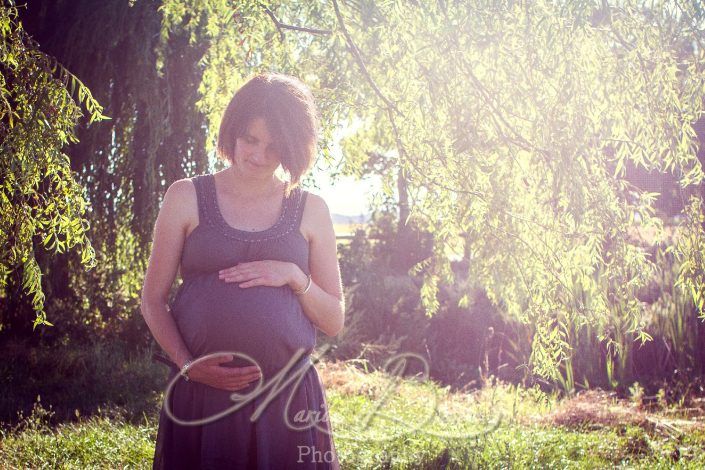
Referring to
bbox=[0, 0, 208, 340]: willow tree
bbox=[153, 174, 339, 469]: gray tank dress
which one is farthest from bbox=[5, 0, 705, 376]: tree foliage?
bbox=[0, 0, 208, 340]: willow tree

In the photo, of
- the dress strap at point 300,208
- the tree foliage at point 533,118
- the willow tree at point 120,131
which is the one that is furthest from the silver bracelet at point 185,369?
the willow tree at point 120,131

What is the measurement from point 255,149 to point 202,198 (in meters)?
0.23

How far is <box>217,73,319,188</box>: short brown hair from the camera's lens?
205cm

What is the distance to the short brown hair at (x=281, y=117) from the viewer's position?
205 centimetres

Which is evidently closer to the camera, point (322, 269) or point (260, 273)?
point (260, 273)

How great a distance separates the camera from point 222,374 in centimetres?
196

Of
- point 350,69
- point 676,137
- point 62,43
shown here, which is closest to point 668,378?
point 676,137

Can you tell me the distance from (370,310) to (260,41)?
6.84 metres

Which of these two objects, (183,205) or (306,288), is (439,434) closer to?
(306,288)

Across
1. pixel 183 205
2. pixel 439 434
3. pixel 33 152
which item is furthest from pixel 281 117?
pixel 439 434

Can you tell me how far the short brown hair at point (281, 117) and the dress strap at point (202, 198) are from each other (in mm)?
149

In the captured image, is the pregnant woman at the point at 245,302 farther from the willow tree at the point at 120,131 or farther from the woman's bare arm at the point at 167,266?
the willow tree at the point at 120,131

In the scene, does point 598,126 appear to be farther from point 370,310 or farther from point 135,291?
point 370,310

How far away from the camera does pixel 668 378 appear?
813cm
